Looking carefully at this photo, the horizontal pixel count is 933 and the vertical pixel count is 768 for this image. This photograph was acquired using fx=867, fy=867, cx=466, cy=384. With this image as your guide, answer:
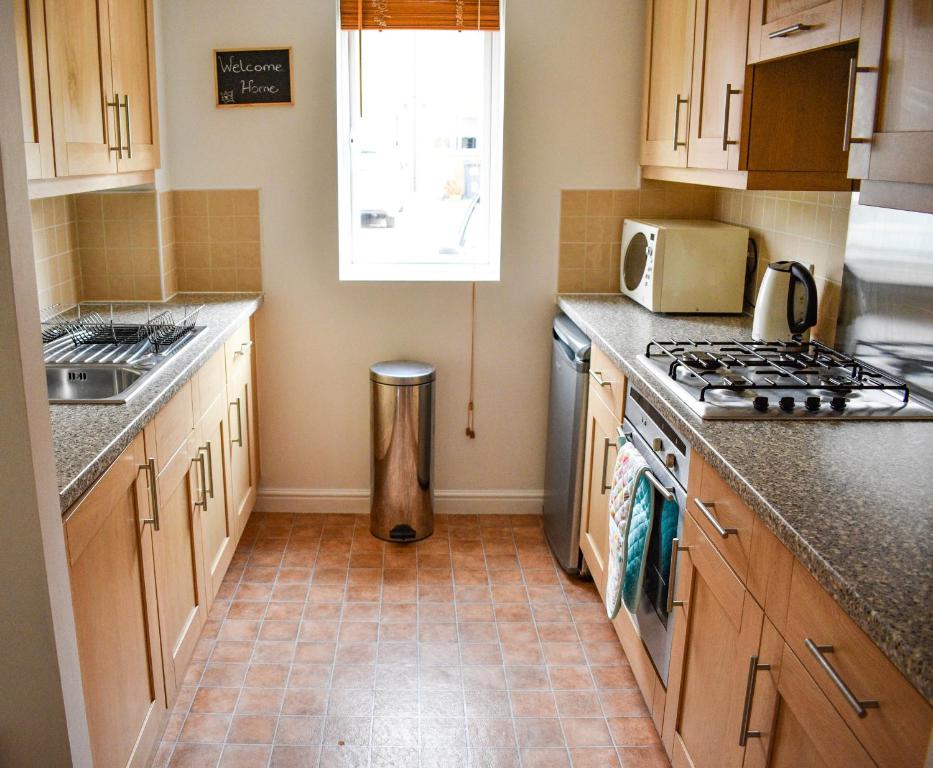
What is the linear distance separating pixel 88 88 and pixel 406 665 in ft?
6.30

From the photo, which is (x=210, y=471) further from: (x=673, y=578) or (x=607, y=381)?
(x=673, y=578)

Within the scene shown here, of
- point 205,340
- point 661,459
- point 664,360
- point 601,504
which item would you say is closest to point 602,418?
point 601,504

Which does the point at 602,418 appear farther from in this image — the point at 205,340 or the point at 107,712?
the point at 107,712

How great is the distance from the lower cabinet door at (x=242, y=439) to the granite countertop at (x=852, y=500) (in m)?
1.53

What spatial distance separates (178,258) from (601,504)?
6.40ft

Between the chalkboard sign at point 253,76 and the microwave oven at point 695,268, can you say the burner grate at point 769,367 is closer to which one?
the microwave oven at point 695,268

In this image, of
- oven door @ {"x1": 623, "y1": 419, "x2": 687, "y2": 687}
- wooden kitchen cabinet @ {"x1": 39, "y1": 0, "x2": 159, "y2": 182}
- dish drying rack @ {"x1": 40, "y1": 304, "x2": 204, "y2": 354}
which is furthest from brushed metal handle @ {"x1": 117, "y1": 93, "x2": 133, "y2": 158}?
oven door @ {"x1": 623, "y1": 419, "x2": 687, "y2": 687}

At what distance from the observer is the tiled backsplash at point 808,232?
8.30 ft

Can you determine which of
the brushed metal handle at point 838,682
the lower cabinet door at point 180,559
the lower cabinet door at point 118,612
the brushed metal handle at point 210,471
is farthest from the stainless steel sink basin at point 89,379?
the brushed metal handle at point 838,682

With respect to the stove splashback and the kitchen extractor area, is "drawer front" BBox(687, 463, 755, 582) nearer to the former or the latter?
the kitchen extractor area

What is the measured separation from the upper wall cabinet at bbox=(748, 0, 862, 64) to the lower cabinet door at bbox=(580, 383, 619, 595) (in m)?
1.12

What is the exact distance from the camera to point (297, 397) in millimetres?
3658

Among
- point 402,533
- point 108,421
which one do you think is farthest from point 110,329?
point 402,533

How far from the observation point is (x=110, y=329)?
273cm
